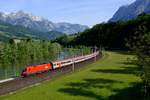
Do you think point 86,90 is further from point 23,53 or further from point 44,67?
point 23,53

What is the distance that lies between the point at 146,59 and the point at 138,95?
6.49 meters

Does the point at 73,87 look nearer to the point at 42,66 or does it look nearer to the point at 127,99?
the point at 127,99

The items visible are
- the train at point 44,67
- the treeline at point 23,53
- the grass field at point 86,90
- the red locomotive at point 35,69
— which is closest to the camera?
the grass field at point 86,90

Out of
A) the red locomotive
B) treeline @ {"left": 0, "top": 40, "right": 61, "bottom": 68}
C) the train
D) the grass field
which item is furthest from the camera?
treeline @ {"left": 0, "top": 40, "right": 61, "bottom": 68}

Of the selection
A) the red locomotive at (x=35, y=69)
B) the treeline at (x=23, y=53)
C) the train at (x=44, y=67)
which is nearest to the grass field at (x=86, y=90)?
the red locomotive at (x=35, y=69)

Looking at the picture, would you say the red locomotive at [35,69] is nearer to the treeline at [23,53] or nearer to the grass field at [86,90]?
the grass field at [86,90]

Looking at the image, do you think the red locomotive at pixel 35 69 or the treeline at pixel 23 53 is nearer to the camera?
the red locomotive at pixel 35 69

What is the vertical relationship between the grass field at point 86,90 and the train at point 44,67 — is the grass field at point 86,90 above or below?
below

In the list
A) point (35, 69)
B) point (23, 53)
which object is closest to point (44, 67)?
point (35, 69)

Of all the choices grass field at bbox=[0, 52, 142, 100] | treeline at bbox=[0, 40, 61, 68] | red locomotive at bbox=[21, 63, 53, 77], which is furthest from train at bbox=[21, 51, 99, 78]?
treeline at bbox=[0, 40, 61, 68]

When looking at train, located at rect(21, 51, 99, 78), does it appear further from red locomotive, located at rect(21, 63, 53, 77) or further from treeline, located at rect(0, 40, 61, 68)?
treeline, located at rect(0, 40, 61, 68)

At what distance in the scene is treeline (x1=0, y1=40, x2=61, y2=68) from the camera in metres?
148

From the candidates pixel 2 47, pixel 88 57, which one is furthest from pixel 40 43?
pixel 88 57

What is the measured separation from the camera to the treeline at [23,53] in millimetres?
147750
